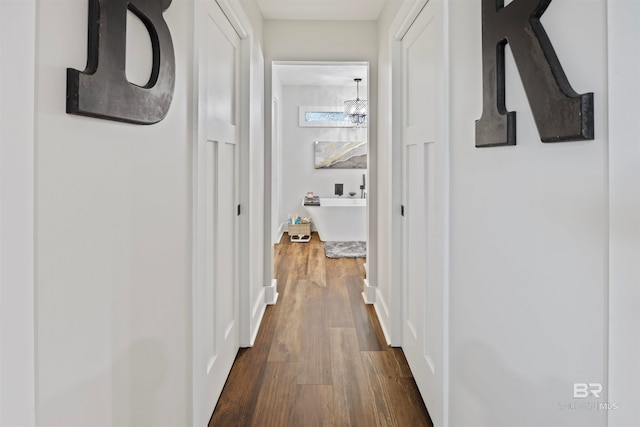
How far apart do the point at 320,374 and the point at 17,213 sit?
189 cm

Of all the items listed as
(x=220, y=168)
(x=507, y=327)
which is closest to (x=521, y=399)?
(x=507, y=327)

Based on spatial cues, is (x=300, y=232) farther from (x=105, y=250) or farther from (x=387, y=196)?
(x=105, y=250)

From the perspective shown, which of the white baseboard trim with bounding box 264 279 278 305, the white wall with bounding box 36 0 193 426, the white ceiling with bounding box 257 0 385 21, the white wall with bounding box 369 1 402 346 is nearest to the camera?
the white wall with bounding box 36 0 193 426

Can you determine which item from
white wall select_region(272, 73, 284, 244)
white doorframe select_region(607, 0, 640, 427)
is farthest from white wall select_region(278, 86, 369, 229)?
white doorframe select_region(607, 0, 640, 427)

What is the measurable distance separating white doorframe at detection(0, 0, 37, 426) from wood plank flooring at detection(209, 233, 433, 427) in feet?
4.35

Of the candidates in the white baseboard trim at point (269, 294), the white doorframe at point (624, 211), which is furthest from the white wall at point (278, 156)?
the white doorframe at point (624, 211)

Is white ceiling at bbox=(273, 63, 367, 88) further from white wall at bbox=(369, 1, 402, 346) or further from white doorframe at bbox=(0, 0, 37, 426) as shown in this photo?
white doorframe at bbox=(0, 0, 37, 426)

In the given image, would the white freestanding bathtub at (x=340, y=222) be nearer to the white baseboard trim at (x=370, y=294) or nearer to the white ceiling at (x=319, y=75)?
the white ceiling at (x=319, y=75)

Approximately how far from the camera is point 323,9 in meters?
3.03

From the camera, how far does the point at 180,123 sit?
139 cm

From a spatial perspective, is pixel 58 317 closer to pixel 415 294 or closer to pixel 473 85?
pixel 473 85

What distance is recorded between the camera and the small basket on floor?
629cm
